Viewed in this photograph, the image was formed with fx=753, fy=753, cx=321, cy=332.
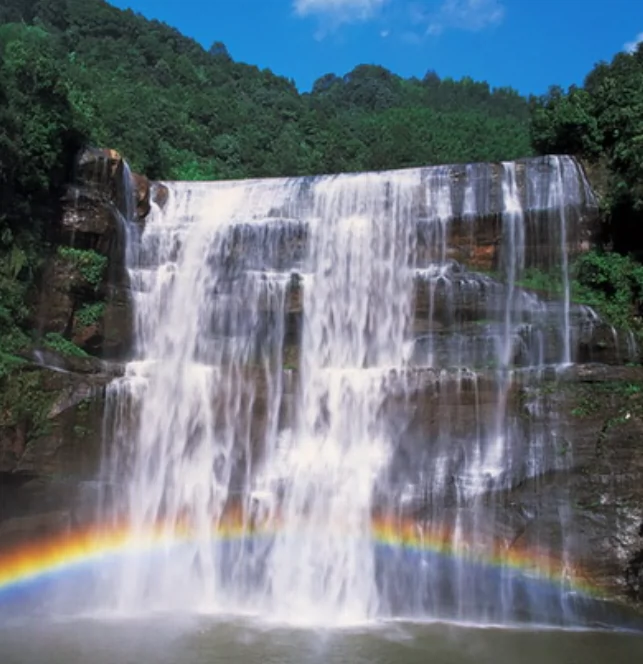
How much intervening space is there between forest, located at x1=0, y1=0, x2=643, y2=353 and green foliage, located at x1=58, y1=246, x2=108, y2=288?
28.0 inches

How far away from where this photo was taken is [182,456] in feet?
52.5

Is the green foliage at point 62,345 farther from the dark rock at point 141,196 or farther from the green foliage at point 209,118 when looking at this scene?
the green foliage at point 209,118

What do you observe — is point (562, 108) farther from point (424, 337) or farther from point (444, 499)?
point (444, 499)

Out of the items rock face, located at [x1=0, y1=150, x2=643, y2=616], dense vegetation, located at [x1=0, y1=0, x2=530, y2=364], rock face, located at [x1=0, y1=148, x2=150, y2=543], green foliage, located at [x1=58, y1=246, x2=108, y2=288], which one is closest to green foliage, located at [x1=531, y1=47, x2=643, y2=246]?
rock face, located at [x1=0, y1=150, x2=643, y2=616]

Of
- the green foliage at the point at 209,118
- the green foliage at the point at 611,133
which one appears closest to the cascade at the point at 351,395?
the green foliage at the point at 611,133

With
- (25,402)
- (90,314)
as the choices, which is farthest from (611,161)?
(25,402)

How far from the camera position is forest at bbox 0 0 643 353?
17.9 metres

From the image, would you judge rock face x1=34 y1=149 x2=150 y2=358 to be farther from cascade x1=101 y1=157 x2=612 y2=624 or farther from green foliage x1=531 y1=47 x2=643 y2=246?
green foliage x1=531 y1=47 x2=643 y2=246

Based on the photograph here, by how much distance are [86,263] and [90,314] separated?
126 centimetres

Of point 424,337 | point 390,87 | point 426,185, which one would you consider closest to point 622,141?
point 426,185

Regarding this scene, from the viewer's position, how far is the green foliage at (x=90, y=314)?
17.6 m

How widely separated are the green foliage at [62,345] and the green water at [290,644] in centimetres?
586

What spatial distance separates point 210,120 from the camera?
43.2 metres

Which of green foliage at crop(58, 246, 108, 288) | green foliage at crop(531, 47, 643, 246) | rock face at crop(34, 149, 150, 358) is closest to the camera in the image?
green foliage at crop(531, 47, 643, 246)
